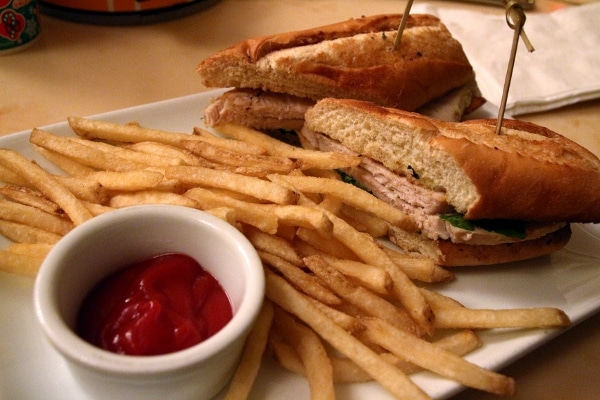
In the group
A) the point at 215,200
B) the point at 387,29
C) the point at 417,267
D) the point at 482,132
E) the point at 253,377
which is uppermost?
the point at 387,29

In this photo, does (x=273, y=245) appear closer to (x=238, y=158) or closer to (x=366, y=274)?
(x=366, y=274)

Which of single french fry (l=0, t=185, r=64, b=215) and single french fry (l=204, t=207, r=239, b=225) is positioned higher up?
single french fry (l=204, t=207, r=239, b=225)

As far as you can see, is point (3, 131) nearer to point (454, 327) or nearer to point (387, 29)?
point (387, 29)

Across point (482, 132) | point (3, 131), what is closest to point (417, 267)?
point (482, 132)

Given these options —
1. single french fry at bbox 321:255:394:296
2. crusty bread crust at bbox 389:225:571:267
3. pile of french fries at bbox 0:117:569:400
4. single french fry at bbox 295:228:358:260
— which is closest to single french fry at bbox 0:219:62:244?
pile of french fries at bbox 0:117:569:400

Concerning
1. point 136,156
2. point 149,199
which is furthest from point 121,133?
point 149,199

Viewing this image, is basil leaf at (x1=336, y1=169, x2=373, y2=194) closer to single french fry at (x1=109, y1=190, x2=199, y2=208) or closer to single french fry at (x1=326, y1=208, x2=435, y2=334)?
single french fry at (x1=326, y1=208, x2=435, y2=334)
